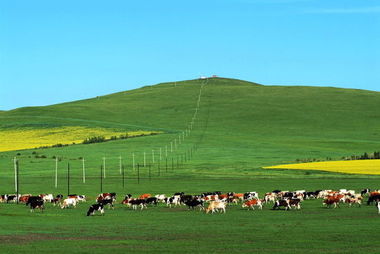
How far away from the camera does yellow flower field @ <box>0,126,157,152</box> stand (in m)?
126

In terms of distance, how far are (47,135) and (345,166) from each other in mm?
67396

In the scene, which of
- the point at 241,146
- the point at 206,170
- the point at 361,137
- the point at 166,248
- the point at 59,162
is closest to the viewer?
the point at 166,248

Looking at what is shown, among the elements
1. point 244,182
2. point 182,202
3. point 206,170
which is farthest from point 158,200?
point 206,170

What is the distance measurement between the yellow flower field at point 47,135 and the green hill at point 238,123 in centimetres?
503

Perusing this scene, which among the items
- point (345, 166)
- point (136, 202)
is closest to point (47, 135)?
point (345, 166)

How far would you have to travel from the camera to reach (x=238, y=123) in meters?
151

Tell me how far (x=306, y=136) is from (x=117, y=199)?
84.5 metres

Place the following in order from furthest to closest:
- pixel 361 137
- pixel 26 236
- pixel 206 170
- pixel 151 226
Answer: pixel 361 137, pixel 206 170, pixel 151 226, pixel 26 236

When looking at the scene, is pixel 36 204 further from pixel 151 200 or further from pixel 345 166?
pixel 345 166

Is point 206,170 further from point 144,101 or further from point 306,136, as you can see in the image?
point 144,101

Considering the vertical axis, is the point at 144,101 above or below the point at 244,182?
above

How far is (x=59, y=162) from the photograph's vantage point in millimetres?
100812

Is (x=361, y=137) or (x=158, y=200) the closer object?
(x=158, y=200)

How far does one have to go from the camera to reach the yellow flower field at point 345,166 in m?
80.0
